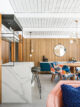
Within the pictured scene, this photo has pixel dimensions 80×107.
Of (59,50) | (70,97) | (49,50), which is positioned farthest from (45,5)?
(59,50)

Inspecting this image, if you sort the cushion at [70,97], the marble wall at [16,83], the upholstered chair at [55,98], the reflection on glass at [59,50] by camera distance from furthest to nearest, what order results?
the reflection on glass at [59,50]
the marble wall at [16,83]
the cushion at [70,97]
the upholstered chair at [55,98]

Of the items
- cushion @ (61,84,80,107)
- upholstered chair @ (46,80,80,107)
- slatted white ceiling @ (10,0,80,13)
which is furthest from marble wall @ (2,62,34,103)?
slatted white ceiling @ (10,0,80,13)

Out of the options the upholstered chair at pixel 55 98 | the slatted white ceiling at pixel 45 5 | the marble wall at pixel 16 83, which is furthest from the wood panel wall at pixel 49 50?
the upholstered chair at pixel 55 98

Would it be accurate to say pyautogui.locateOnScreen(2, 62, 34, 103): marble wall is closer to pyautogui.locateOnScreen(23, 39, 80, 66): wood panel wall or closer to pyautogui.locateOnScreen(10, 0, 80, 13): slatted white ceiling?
pyautogui.locateOnScreen(10, 0, 80, 13): slatted white ceiling

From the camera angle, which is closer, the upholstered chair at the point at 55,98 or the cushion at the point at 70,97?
the upholstered chair at the point at 55,98

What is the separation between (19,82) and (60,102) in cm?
159

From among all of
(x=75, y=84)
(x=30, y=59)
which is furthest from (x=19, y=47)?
(x=75, y=84)

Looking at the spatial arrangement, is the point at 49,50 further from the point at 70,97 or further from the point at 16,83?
the point at 70,97

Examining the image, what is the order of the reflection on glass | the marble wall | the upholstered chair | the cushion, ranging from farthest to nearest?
1. the reflection on glass
2. the marble wall
3. the cushion
4. the upholstered chair

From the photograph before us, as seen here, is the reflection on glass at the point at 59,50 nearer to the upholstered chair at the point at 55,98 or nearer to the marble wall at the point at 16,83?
the marble wall at the point at 16,83

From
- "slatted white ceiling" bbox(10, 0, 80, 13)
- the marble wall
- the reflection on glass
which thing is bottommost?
the marble wall

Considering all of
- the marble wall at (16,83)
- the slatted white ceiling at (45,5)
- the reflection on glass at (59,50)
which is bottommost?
the marble wall at (16,83)

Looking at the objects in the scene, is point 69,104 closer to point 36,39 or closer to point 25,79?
point 25,79

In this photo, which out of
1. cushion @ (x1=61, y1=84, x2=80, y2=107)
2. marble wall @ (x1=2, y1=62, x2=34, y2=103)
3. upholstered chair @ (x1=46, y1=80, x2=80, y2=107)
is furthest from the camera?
marble wall @ (x1=2, y1=62, x2=34, y2=103)
